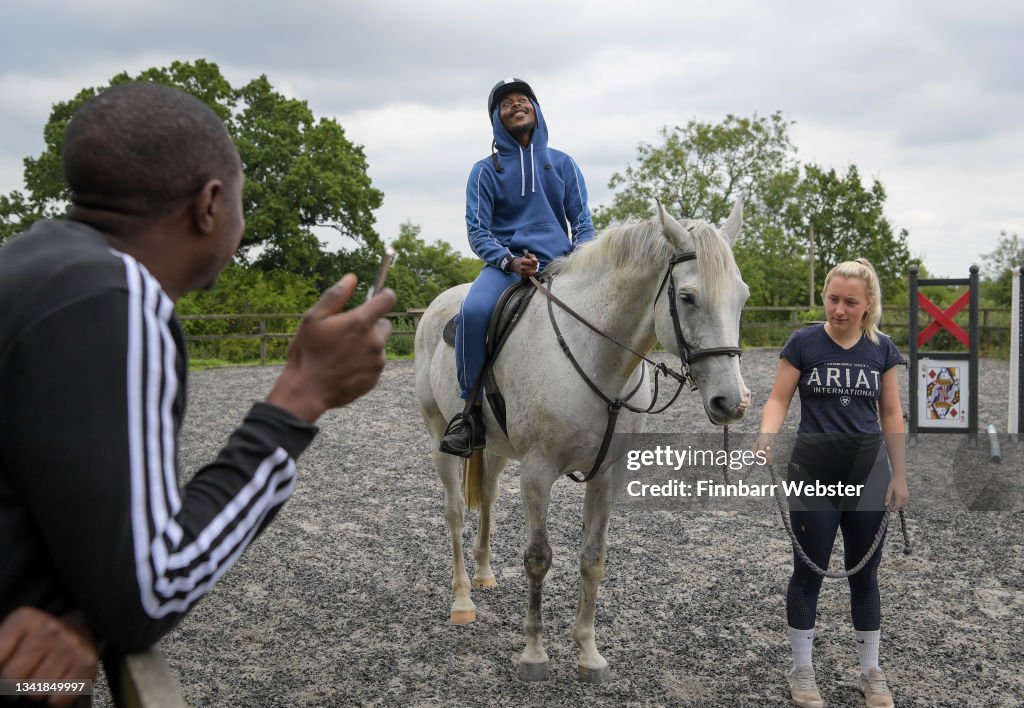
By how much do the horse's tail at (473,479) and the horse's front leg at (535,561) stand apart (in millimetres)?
997

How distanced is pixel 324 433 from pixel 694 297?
8.47m

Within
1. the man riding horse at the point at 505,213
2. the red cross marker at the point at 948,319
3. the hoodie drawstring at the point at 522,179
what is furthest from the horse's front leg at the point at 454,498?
the red cross marker at the point at 948,319

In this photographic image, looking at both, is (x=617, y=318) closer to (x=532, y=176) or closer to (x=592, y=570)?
(x=532, y=176)

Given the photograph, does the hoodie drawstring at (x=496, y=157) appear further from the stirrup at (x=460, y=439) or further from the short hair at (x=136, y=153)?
the short hair at (x=136, y=153)

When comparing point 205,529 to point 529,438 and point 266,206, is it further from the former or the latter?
point 266,206

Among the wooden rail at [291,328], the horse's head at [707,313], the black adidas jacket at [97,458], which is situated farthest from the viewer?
the wooden rail at [291,328]

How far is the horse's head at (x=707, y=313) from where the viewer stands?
10.2ft

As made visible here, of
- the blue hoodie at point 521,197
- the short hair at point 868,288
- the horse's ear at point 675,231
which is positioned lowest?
the short hair at point 868,288

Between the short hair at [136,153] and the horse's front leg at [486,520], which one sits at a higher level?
the short hair at [136,153]

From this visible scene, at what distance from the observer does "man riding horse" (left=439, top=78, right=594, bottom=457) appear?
408 centimetres

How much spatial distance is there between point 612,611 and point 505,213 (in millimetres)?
2471

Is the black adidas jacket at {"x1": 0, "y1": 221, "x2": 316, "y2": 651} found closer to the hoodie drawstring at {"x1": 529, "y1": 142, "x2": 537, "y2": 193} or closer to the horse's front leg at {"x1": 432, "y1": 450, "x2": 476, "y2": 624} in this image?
the hoodie drawstring at {"x1": 529, "y1": 142, "x2": 537, "y2": 193}
